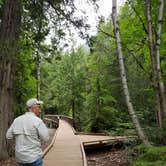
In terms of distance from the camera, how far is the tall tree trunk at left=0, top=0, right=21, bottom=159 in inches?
399

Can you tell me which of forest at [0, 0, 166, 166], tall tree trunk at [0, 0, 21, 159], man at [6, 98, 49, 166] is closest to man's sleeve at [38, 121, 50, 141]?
man at [6, 98, 49, 166]

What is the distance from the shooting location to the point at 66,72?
1352 inches

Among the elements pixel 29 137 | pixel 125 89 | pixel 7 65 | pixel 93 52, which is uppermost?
pixel 93 52

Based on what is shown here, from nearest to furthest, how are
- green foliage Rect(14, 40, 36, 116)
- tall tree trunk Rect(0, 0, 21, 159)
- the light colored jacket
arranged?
the light colored jacket
tall tree trunk Rect(0, 0, 21, 159)
green foliage Rect(14, 40, 36, 116)

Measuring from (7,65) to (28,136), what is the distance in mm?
5878

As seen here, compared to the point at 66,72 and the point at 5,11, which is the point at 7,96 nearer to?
the point at 5,11

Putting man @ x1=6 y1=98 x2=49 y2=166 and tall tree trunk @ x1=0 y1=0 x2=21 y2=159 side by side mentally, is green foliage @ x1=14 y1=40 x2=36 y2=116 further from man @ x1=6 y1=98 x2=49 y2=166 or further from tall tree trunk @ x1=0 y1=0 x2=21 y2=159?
man @ x1=6 y1=98 x2=49 y2=166

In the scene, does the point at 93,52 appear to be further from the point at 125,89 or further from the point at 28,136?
the point at 28,136

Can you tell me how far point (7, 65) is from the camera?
34.0ft

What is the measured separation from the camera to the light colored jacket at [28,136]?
4801mm

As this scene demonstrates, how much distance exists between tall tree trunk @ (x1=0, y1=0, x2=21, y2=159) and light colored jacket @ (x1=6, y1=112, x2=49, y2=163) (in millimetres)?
5203

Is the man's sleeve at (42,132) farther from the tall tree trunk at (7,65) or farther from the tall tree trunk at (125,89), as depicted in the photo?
the tall tree trunk at (125,89)

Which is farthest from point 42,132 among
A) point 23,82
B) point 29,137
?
point 23,82

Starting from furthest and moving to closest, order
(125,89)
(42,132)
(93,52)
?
(93,52)
(125,89)
(42,132)
